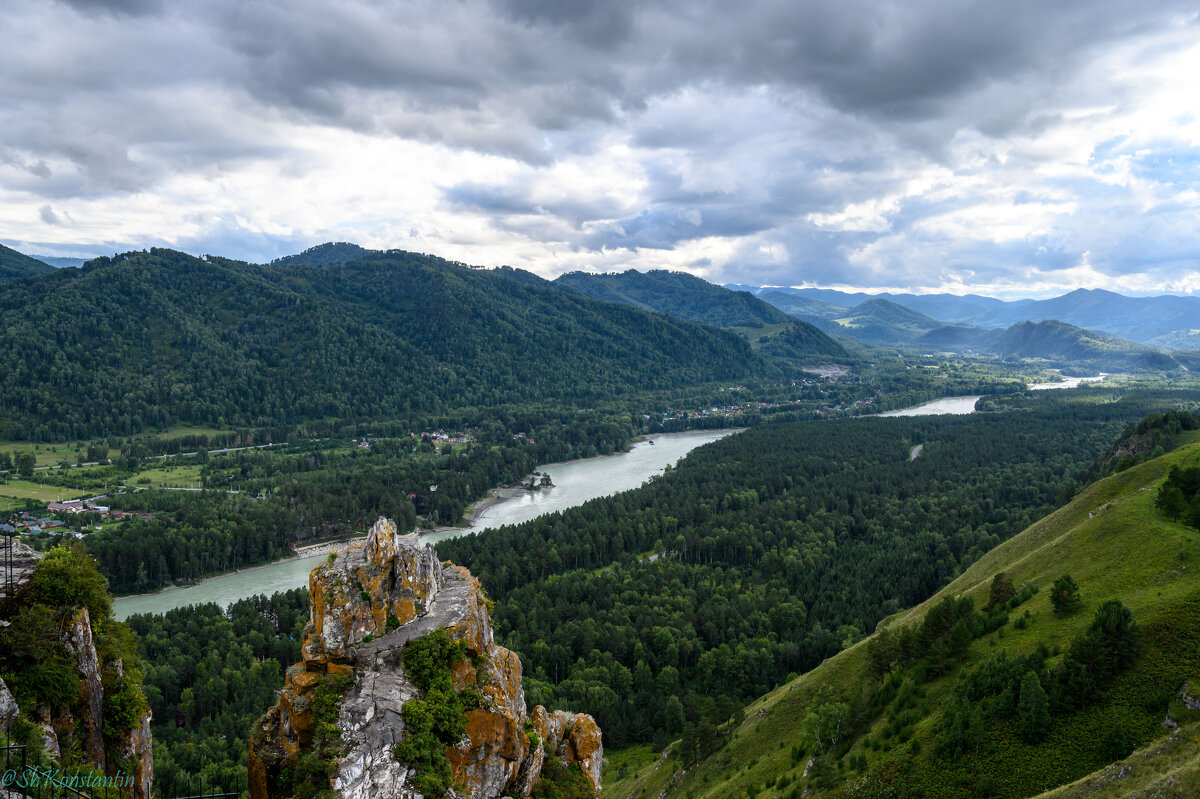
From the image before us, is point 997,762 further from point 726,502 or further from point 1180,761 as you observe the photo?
point 726,502

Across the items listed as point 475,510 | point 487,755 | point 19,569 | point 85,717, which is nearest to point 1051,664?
point 487,755

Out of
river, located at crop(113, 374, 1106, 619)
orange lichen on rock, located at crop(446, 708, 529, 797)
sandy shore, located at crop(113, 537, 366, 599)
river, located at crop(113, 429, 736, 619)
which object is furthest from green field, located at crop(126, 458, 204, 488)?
orange lichen on rock, located at crop(446, 708, 529, 797)

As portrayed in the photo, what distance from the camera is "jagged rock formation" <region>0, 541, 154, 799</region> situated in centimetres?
1838

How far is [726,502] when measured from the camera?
416 feet

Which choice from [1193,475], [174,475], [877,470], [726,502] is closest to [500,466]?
[726,502]

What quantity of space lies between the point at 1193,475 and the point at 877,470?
105250 mm

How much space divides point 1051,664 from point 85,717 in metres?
40.0

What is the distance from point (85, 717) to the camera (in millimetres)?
20219

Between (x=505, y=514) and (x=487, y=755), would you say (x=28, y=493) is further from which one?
(x=487, y=755)

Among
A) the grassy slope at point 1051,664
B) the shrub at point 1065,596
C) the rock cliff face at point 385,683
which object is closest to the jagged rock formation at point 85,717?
the rock cliff face at point 385,683

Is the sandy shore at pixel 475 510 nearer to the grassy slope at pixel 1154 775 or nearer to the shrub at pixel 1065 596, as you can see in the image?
the shrub at pixel 1065 596

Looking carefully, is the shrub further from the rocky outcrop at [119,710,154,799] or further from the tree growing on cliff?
the rocky outcrop at [119,710,154,799]

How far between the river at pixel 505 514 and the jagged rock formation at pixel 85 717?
3915 centimetres

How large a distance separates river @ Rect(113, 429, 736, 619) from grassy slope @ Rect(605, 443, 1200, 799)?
54020 millimetres
